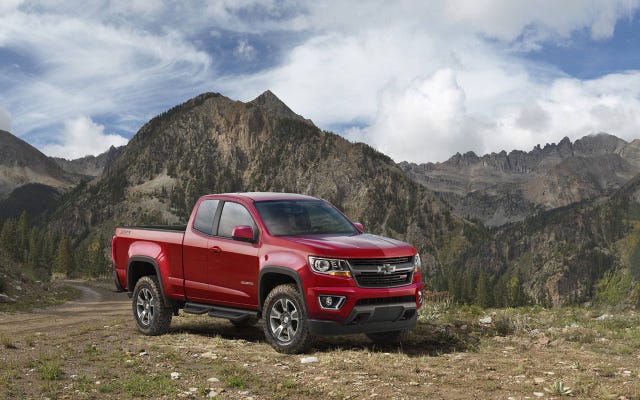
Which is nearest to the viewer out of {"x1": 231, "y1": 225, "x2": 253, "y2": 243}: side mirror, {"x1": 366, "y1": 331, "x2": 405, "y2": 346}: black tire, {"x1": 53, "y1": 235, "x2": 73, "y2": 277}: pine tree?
{"x1": 231, "y1": 225, "x2": 253, "y2": 243}: side mirror

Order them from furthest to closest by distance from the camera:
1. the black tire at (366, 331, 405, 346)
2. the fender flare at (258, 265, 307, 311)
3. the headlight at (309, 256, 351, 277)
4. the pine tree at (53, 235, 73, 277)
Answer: the pine tree at (53, 235, 73, 277)
the black tire at (366, 331, 405, 346)
the fender flare at (258, 265, 307, 311)
the headlight at (309, 256, 351, 277)

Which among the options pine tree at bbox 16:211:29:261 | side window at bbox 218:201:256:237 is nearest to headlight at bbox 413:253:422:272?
side window at bbox 218:201:256:237

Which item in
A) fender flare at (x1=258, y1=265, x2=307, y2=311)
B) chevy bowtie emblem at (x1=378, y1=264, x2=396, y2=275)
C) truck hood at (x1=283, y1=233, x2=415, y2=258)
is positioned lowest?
fender flare at (x1=258, y1=265, x2=307, y2=311)

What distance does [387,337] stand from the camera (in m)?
11.4

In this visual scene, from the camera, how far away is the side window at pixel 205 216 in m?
11.7

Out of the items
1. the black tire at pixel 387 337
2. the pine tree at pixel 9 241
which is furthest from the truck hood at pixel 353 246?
the pine tree at pixel 9 241

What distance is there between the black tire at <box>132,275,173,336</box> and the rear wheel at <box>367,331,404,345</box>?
436cm

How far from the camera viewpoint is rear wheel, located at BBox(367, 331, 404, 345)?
Result: 37.3 ft

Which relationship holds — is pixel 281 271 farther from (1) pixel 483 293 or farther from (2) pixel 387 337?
(1) pixel 483 293

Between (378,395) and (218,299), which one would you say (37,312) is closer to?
(218,299)

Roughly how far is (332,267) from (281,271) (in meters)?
0.92

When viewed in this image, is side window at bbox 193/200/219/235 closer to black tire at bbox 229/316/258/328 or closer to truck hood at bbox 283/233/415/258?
truck hood at bbox 283/233/415/258

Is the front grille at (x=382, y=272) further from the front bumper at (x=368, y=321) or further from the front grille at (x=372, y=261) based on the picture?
the front bumper at (x=368, y=321)

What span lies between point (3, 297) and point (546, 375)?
26849mm
